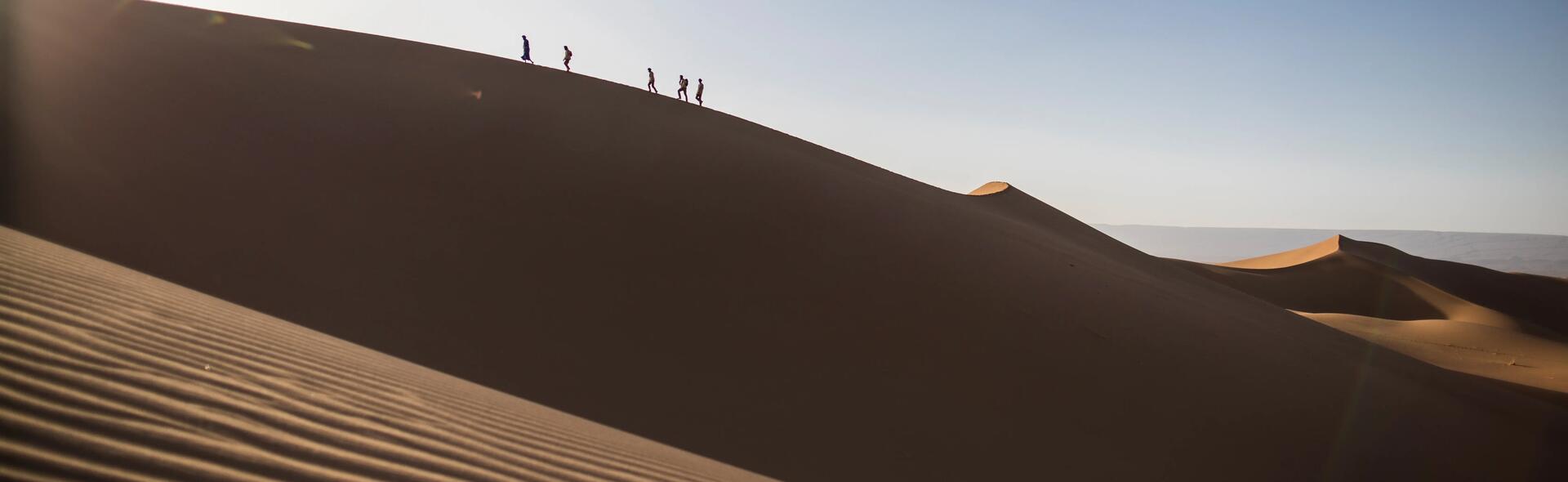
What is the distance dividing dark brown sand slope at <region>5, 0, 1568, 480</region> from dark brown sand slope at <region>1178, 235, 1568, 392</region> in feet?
13.1

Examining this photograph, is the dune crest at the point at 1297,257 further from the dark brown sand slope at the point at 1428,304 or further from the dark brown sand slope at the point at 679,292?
the dark brown sand slope at the point at 679,292

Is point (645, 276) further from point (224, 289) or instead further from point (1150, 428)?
point (1150, 428)

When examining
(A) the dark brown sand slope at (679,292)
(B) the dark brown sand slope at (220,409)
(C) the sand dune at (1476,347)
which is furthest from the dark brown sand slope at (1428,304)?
(B) the dark brown sand slope at (220,409)

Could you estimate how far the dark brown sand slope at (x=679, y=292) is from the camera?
4.88m

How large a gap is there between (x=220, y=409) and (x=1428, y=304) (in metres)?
26.6

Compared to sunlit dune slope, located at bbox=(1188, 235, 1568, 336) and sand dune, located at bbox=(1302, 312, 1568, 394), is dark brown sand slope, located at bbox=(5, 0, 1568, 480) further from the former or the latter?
sunlit dune slope, located at bbox=(1188, 235, 1568, 336)

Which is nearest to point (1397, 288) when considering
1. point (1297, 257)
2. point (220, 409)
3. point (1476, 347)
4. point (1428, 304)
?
point (1428, 304)

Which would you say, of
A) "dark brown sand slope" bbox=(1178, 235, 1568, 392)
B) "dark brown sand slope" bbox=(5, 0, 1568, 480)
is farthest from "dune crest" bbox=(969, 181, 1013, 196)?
"dark brown sand slope" bbox=(5, 0, 1568, 480)

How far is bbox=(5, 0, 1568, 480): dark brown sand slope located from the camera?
192 inches

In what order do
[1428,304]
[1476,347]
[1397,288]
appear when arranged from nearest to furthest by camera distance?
1. [1476,347]
2. [1428,304]
3. [1397,288]

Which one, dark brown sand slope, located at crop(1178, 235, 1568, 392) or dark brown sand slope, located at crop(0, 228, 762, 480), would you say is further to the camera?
dark brown sand slope, located at crop(1178, 235, 1568, 392)

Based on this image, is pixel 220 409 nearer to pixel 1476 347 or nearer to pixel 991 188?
pixel 1476 347

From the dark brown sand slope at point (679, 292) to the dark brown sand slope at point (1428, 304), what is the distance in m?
4.00

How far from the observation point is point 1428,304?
19812 mm
